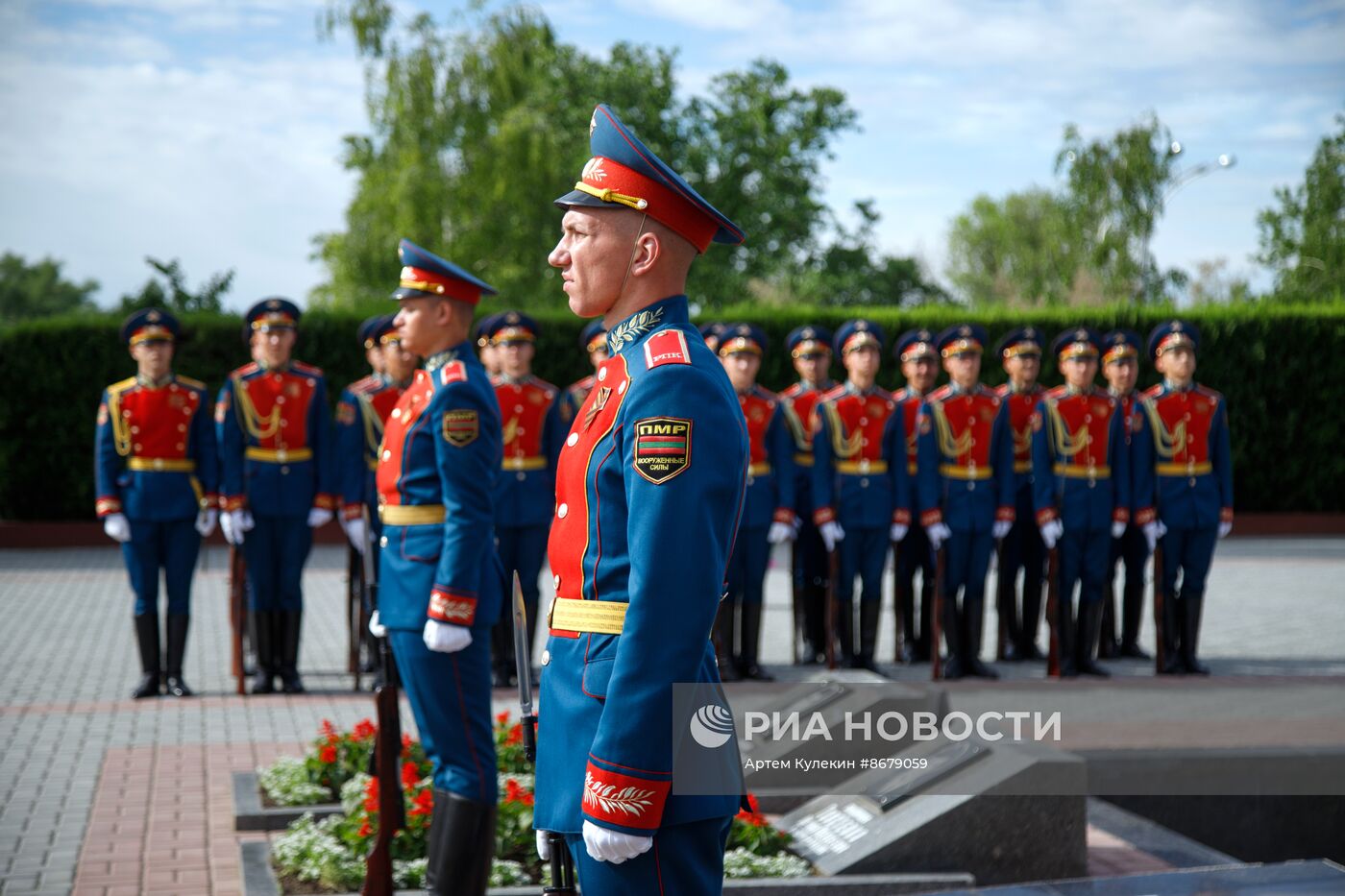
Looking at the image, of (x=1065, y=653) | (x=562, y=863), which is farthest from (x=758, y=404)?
(x=562, y=863)

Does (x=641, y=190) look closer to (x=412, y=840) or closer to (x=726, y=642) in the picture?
(x=412, y=840)

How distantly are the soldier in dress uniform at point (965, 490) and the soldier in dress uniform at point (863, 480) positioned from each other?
0.17m

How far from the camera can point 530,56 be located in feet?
93.0

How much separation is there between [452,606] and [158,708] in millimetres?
4445

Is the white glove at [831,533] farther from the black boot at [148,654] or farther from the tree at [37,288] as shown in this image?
the tree at [37,288]

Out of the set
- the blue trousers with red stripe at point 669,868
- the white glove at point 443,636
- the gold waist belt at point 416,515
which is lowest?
the blue trousers with red stripe at point 669,868

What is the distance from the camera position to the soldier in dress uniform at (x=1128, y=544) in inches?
362

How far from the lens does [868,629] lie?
9.04 meters

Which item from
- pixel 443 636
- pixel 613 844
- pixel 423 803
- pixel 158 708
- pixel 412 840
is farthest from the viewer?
pixel 158 708

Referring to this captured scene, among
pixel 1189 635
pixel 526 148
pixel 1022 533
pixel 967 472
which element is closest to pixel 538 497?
pixel 967 472

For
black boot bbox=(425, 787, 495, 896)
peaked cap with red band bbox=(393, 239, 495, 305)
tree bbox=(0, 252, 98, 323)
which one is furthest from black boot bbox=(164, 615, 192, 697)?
tree bbox=(0, 252, 98, 323)

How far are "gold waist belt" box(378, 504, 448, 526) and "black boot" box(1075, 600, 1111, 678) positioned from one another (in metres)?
5.63

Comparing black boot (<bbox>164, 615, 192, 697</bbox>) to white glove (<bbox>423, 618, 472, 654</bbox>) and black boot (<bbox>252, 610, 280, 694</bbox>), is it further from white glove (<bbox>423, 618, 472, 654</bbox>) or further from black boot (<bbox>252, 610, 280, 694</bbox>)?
white glove (<bbox>423, 618, 472, 654</bbox>)

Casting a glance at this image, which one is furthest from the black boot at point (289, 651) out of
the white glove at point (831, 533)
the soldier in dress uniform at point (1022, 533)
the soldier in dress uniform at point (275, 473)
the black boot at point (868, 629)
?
the soldier in dress uniform at point (1022, 533)
